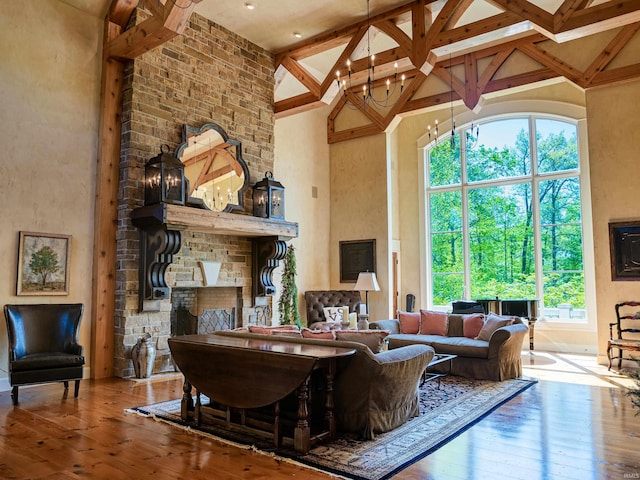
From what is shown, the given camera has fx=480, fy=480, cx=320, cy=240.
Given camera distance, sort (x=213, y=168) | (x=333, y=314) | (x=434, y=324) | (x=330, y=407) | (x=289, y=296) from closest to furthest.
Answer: (x=330, y=407) → (x=434, y=324) → (x=213, y=168) → (x=333, y=314) → (x=289, y=296)

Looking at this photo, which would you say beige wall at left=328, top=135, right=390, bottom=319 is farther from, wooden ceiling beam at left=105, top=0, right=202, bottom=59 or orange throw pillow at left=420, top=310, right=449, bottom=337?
wooden ceiling beam at left=105, top=0, right=202, bottom=59

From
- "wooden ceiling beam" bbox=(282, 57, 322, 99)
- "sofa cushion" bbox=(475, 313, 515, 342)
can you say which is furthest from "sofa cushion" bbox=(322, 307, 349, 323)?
"wooden ceiling beam" bbox=(282, 57, 322, 99)

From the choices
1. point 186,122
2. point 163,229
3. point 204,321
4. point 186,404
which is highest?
point 186,122

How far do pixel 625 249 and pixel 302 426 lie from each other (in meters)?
5.48

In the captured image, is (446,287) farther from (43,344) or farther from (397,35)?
(43,344)

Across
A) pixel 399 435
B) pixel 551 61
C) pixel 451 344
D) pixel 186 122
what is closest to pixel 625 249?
pixel 451 344

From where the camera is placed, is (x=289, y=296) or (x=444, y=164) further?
(x=444, y=164)

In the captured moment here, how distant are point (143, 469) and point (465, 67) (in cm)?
763

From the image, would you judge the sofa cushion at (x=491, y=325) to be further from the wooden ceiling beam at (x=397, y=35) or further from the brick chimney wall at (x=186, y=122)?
the wooden ceiling beam at (x=397, y=35)

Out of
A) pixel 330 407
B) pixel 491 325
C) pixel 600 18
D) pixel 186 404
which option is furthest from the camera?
pixel 491 325

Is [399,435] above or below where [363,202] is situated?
below

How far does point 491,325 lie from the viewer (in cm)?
591

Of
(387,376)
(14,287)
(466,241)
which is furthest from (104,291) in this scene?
(466,241)

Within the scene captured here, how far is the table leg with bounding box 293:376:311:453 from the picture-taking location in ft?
10.7
